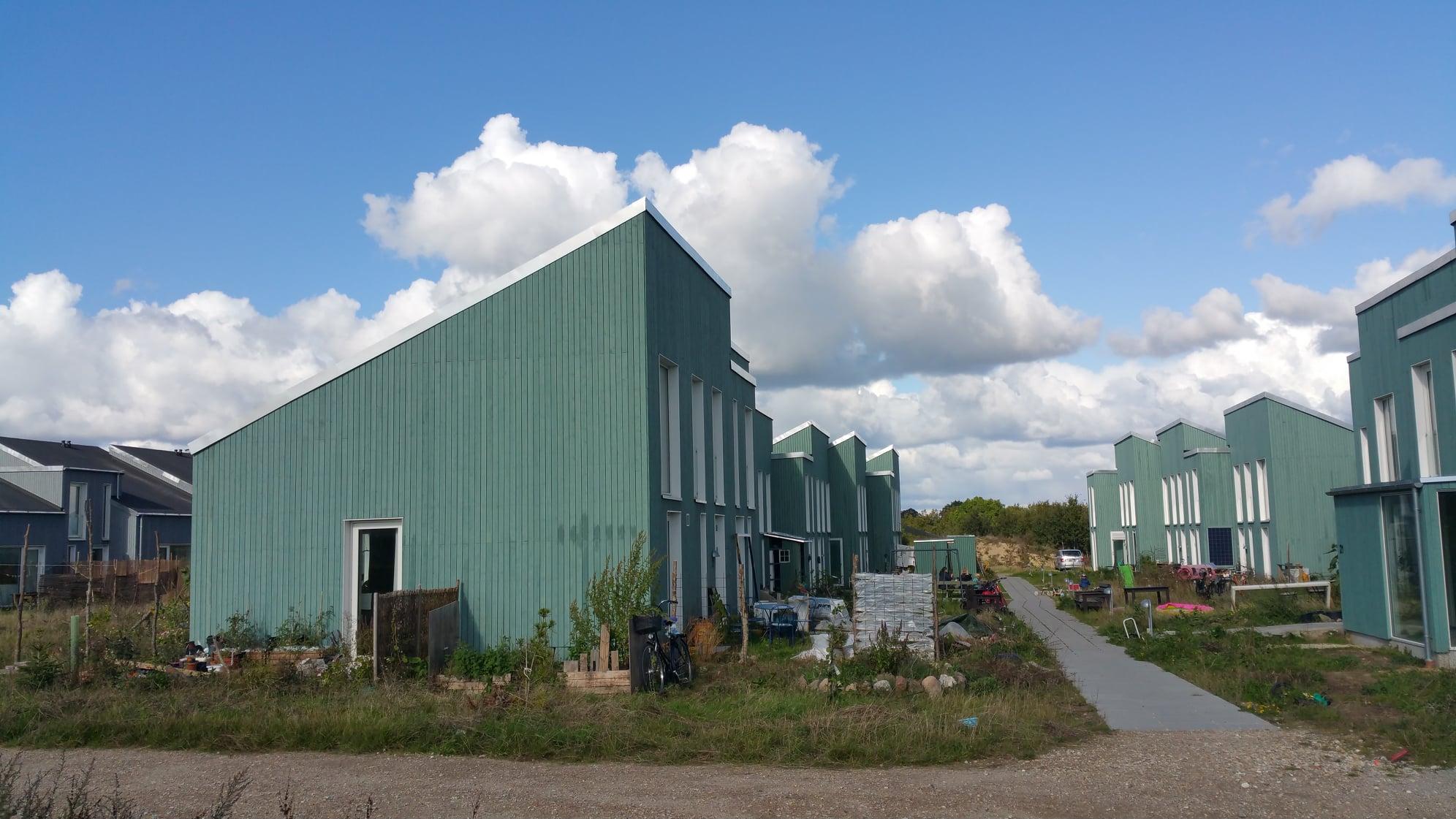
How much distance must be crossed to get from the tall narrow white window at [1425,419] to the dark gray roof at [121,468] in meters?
41.4

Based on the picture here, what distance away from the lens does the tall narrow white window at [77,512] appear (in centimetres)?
3775

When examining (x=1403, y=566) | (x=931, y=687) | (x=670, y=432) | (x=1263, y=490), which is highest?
(x=670, y=432)

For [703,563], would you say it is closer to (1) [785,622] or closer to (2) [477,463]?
(1) [785,622]

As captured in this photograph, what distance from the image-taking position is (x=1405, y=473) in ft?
66.4

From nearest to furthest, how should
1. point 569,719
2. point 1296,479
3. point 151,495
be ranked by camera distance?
point 569,719 < point 1296,479 < point 151,495

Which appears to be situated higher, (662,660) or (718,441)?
(718,441)

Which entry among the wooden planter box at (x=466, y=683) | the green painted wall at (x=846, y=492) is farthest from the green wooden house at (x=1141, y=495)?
the wooden planter box at (x=466, y=683)

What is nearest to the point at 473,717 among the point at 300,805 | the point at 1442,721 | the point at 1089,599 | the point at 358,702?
the point at 358,702

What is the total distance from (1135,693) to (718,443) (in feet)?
32.3

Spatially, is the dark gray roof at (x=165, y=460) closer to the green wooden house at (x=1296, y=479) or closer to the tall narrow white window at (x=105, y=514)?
the tall narrow white window at (x=105, y=514)

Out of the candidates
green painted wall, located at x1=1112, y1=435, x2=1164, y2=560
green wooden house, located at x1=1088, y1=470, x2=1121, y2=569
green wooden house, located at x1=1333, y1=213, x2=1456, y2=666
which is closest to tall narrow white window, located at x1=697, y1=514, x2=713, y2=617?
green wooden house, located at x1=1333, y1=213, x2=1456, y2=666

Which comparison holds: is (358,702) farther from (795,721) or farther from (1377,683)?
(1377,683)

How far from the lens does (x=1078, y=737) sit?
1069 centimetres

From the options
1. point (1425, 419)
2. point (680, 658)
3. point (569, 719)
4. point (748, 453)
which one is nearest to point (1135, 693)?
point (680, 658)
